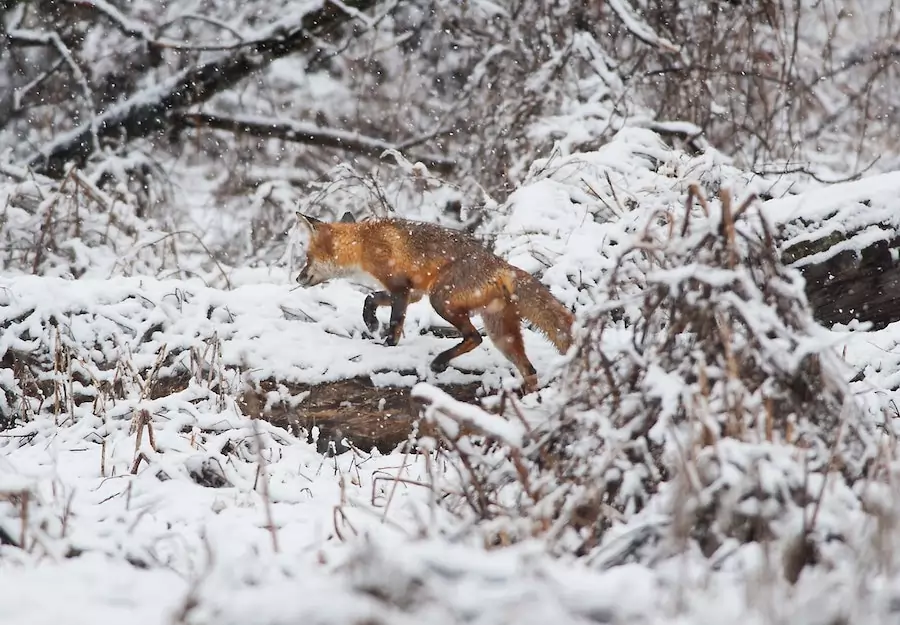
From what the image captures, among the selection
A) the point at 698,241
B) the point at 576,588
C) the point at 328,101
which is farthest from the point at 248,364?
the point at 328,101

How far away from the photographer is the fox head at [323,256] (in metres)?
6.84

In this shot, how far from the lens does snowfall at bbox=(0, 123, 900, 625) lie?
2.06 metres

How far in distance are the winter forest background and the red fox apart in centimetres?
23

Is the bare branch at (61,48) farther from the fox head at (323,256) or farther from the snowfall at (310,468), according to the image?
the fox head at (323,256)

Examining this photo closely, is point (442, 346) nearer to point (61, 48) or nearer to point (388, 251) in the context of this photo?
point (388, 251)

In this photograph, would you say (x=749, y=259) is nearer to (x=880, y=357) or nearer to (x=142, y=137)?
(x=880, y=357)

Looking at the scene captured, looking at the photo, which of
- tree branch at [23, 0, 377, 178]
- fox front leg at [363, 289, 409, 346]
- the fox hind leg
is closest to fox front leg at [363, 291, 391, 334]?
fox front leg at [363, 289, 409, 346]

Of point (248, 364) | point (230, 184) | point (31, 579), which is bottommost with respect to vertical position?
point (31, 579)

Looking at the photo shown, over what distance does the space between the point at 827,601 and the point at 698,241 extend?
4.59 feet

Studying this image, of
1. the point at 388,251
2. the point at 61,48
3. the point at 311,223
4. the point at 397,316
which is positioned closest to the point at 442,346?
the point at 397,316

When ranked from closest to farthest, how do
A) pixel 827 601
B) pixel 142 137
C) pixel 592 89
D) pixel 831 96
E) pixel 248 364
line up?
pixel 827 601
pixel 248 364
pixel 592 89
pixel 142 137
pixel 831 96

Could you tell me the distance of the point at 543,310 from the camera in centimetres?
549

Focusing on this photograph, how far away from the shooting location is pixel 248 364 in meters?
5.34

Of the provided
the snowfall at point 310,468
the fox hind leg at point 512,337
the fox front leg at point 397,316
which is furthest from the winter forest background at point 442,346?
the fox hind leg at point 512,337
